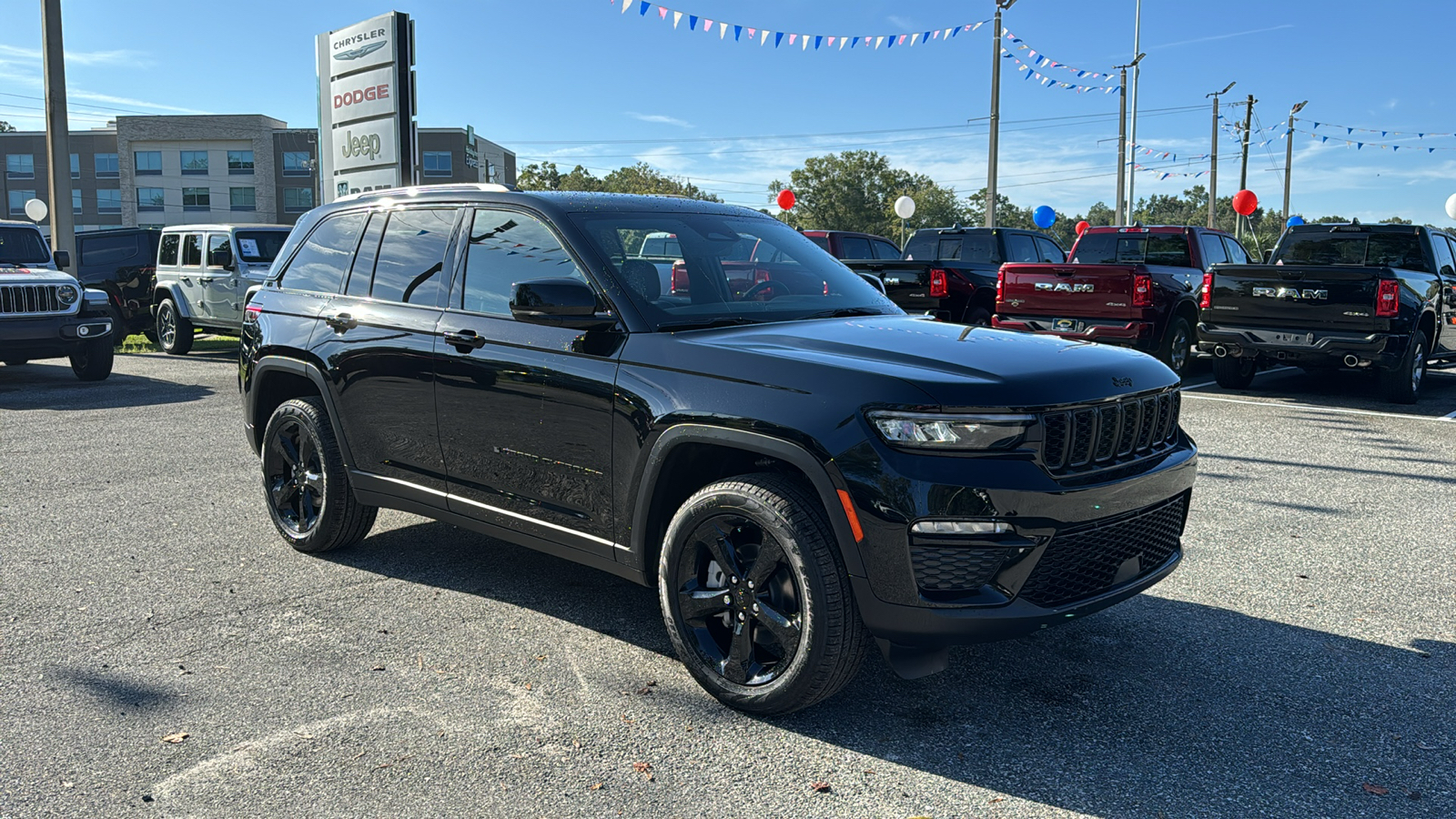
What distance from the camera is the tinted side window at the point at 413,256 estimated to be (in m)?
4.74

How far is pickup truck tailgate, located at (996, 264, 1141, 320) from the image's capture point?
12.4 m

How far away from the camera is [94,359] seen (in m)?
13.1

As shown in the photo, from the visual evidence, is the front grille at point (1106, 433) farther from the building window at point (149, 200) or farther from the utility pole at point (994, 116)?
the building window at point (149, 200)

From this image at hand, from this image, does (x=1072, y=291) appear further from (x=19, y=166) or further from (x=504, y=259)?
(x=19, y=166)

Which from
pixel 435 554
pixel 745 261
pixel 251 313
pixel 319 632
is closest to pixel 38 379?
pixel 251 313

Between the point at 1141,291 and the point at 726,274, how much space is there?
362 inches

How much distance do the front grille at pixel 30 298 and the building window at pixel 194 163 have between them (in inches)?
2986

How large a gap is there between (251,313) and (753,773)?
399 cm

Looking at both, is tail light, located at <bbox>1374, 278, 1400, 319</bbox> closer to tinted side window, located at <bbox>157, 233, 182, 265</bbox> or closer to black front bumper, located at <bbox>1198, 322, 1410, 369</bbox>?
black front bumper, located at <bbox>1198, 322, 1410, 369</bbox>

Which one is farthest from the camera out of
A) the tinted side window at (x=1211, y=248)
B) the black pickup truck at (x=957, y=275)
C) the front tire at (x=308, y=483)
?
the black pickup truck at (x=957, y=275)

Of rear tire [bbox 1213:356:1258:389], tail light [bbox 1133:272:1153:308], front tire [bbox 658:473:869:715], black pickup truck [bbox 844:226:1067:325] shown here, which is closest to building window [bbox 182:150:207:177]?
black pickup truck [bbox 844:226:1067:325]

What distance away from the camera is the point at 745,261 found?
456cm

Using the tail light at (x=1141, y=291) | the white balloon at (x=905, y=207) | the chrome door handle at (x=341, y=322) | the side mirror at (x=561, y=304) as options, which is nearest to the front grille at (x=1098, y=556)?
the side mirror at (x=561, y=304)

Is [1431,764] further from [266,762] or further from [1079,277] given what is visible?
[1079,277]
